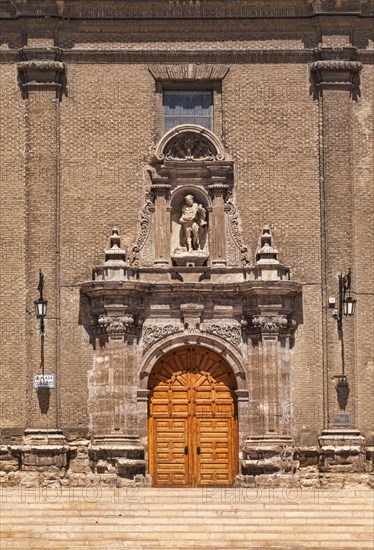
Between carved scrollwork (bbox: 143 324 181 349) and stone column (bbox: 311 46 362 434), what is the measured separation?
3625mm

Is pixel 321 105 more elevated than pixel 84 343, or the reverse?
pixel 321 105

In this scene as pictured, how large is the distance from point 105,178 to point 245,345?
5.20m

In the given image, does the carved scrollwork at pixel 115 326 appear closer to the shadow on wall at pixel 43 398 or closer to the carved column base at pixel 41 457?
the shadow on wall at pixel 43 398

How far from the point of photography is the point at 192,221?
38.1 meters

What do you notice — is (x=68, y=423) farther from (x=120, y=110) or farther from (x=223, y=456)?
(x=120, y=110)

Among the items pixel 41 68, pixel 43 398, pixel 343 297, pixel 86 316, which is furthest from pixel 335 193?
pixel 43 398

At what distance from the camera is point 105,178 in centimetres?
3822

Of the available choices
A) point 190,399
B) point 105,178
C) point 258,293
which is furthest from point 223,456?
point 105,178

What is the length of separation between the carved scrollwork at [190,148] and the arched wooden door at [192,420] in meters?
4.60

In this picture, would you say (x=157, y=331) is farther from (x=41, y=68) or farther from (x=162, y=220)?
(x=41, y=68)

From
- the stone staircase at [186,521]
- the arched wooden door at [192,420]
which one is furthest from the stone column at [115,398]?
the stone staircase at [186,521]

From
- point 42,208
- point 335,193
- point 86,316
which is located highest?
point 335,193

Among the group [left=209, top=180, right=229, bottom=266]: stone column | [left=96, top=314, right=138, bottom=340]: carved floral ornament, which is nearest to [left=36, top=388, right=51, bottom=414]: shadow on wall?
[left=96, top=314, right=138, bottom=340]: carved floral ornament

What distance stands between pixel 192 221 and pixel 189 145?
1888 millimetres
